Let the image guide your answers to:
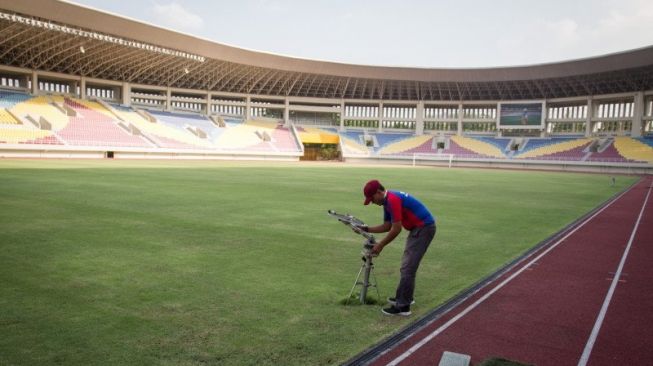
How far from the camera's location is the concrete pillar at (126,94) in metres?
67.7

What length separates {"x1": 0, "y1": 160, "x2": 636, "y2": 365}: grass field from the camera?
5.08m

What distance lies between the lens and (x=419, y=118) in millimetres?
87375

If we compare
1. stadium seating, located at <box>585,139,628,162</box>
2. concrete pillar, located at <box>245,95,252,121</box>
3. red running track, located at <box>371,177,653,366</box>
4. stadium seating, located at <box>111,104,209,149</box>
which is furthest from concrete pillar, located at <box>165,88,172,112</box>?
red running track, located at <box>371,177,653,366</box>

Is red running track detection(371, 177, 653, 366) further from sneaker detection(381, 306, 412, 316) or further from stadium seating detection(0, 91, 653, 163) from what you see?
stadium seating detection(0, 91, 653, 163)

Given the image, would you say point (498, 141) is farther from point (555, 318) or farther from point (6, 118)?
point (555, 318)

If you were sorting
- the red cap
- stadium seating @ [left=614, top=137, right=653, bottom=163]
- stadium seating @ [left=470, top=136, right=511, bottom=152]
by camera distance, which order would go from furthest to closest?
stadium seating @ [left=470, top=136, right=511, bottom=152], stadium seating @ [left=614, top=137, right=653, bottom=163], the red cap

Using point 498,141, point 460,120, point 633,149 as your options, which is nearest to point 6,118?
point 460,120

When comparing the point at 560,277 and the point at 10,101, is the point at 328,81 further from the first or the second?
the point at 560,277

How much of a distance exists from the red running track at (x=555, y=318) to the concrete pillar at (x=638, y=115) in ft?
227

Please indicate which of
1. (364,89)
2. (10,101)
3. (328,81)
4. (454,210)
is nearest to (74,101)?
(10,101)

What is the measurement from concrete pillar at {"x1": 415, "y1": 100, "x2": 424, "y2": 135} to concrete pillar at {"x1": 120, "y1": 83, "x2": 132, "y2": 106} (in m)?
52.4

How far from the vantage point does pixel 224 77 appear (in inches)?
2859

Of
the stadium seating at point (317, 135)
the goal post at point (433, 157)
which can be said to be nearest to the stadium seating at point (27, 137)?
the stadium seating at point (317, 135)

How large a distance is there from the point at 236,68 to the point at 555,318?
221ft
